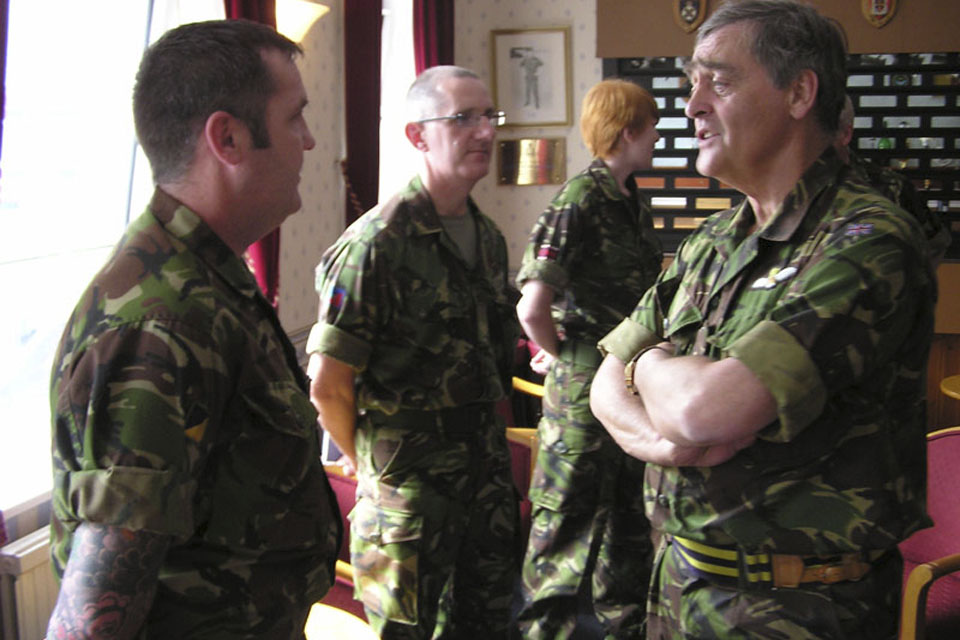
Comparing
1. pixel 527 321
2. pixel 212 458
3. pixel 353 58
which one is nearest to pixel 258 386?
pixel 212 458

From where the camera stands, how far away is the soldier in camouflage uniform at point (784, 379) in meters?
1.34

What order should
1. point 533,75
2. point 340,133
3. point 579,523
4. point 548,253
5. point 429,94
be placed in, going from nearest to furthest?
point 429,94 < point 548,253 < point 579,523 < point 340,133 < point 533,75

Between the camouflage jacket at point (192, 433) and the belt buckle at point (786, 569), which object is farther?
the belt buckle at point (786, 569)

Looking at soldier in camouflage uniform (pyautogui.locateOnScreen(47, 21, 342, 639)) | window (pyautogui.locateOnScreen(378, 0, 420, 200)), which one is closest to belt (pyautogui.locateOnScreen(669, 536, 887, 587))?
soldier in camouflage uniform (pyautogui.locateOnScreen(47, 21, 342, 639))

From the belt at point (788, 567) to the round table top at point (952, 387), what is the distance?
350 centimetres

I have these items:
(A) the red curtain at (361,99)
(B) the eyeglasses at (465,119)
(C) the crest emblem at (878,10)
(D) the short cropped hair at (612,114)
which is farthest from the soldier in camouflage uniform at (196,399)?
(C) the crest emblem at (878,10)

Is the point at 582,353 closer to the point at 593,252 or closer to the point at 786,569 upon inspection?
the point at 593,252

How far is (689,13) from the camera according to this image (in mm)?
5402

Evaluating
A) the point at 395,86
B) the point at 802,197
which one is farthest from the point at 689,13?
the point at 802,197

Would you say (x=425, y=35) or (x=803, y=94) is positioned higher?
(x=425, y=35)

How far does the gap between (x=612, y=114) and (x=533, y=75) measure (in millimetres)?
3038

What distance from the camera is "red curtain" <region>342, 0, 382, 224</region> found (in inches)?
175

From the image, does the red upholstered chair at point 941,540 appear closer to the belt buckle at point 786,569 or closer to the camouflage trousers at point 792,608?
the camouflage trousers at point 792,608

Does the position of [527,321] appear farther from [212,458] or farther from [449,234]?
[212,458]
